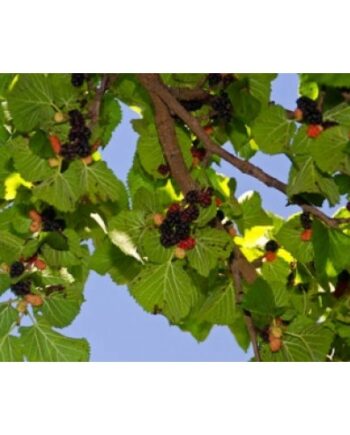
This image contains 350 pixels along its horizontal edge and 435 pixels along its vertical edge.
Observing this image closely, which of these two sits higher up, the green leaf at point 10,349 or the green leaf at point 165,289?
the green leaf at point 165,289

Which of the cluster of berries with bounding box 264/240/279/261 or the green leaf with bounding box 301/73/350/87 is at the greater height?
the green leaf with bounding box 301/73/350/87

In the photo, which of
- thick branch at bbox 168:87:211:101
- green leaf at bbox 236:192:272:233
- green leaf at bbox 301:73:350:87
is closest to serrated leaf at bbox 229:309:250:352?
green leaf at bbox 236:192:272:233

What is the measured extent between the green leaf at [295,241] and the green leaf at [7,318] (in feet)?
2.50

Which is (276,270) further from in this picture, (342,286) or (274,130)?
(274,130)

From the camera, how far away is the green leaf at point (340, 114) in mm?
2109

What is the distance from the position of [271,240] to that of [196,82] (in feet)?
1.87

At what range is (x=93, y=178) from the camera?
2199 mm

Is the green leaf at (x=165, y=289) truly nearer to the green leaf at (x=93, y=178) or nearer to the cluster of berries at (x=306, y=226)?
the green leaf at (x=93, y=178)

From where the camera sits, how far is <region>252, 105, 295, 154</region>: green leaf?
7.44ft

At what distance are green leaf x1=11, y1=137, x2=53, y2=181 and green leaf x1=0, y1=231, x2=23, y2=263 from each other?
0.27 meters

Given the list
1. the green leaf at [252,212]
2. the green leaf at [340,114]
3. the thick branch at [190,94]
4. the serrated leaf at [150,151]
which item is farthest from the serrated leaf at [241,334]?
the green leaf at [340,114]

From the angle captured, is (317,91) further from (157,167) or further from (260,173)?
(157,167)

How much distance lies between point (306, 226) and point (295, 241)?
2.5 inches

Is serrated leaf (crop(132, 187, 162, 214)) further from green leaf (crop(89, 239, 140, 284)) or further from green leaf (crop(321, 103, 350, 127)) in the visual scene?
green leaf (crop(321, 103, 350, 127))
